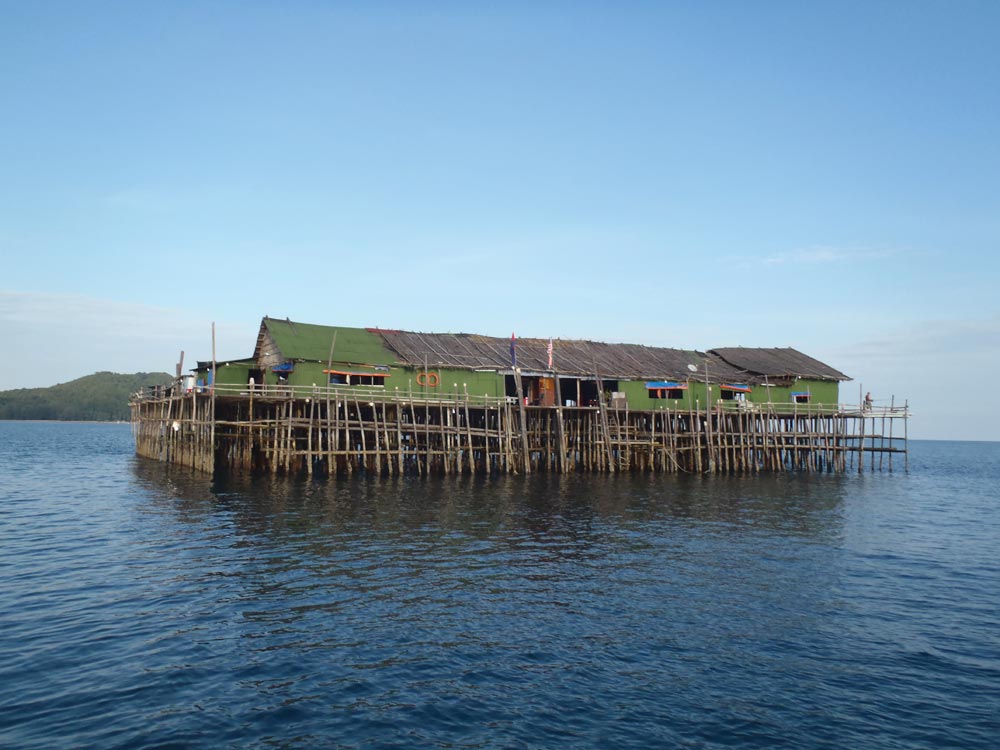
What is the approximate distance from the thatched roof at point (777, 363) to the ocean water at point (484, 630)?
2837cm

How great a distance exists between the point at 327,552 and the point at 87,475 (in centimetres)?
3258

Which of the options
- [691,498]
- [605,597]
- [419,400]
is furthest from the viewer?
[419,400]

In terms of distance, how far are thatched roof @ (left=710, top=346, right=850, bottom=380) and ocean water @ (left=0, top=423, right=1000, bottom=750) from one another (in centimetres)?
2837

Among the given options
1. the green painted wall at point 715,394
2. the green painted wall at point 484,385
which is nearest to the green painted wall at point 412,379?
the green painted wall at point 484,385

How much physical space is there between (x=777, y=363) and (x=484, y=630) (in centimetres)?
5297

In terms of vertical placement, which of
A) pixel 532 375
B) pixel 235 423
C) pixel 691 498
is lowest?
pixel 691 498

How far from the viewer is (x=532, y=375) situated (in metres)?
51.1

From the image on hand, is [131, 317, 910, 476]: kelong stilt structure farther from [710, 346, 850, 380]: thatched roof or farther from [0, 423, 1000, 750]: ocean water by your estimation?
[0, 423, 1000, 750]: ocean water

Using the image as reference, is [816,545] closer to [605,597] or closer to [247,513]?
[605,597]

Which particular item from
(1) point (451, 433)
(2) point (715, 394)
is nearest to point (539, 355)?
(1) point (451, 433)

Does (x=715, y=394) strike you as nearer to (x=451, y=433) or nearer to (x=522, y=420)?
(x=522, y=420)

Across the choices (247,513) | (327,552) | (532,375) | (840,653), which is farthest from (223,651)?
(532,375)

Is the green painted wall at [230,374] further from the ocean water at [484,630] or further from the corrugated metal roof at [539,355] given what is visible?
the ocean water at [484,630]

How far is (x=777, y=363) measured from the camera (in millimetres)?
61969
